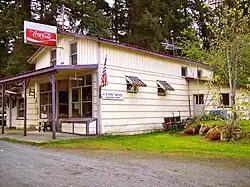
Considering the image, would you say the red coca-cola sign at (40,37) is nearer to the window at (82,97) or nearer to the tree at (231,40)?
the window at (82,97)

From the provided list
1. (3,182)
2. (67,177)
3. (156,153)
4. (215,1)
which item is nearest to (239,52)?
(215,1)

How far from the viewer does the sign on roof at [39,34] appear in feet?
50.9

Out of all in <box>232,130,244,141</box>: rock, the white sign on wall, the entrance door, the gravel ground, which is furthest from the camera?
the entrance door

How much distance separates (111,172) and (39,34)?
420 inches

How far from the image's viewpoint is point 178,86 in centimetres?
2030

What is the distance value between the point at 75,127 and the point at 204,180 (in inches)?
397

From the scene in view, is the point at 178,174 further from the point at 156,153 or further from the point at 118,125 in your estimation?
the point at 118,125

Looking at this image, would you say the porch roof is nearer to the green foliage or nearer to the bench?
the green foliage

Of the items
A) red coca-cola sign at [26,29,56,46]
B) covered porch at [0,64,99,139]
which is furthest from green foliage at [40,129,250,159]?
red coca-cola sign at [26,29,56,46]

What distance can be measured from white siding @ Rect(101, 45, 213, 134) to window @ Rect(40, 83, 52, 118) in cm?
479

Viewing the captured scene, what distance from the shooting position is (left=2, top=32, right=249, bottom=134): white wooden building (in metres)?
15.1

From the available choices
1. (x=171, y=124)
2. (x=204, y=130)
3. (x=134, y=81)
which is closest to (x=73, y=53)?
(x=134, y=81)

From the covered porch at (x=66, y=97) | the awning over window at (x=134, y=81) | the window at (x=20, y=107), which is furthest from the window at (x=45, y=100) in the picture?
the awning over window at (x=134, y=81)

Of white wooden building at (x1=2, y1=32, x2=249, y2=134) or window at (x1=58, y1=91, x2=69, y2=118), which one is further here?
window at (x1=58, y1=91, x2=69, y2=118)
